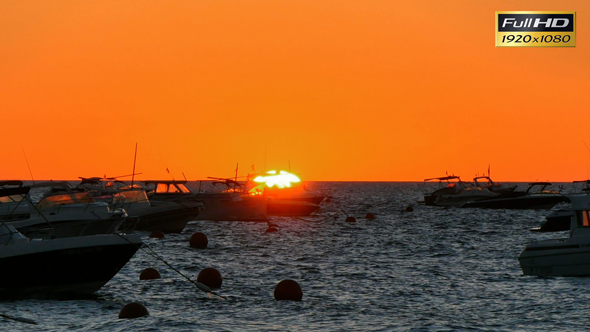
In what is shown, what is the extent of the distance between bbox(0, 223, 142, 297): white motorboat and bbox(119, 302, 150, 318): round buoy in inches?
119

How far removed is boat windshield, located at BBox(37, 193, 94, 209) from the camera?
3347 centimetres

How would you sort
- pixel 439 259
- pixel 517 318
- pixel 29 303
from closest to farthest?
pixel 517 318, pixel 29 303, pixel 439 259

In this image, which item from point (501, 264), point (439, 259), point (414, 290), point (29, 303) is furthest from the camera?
point (439, 259)

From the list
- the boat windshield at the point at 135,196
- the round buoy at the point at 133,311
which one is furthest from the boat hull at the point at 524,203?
the round buoy at the point at 133,311

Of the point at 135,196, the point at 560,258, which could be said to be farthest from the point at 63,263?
the point at 135,196

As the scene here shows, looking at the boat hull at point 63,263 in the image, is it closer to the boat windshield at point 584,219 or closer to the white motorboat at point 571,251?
the white motorboat at point 571,251

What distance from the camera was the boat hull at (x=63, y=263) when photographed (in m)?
22.7

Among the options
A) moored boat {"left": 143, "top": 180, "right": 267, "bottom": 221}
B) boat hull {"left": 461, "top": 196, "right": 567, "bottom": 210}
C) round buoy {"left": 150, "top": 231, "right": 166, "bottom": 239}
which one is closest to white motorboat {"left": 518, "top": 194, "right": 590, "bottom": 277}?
round buoy {"left": 150, "top": 231, "right": 166, "bottom": 239}

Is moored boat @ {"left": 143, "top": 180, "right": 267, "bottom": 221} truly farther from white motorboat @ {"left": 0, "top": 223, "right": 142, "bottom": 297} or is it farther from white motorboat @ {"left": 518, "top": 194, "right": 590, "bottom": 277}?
white motorboat @ {"left": 518, "top": 194, "right": 590, "bottom": 277}

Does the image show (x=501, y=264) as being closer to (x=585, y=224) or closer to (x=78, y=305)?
(x=585, y=224)

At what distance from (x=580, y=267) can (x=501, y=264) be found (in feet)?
26.4

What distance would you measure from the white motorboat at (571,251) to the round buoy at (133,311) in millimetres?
15148

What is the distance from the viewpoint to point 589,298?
79.4 ft

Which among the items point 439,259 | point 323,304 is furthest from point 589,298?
point 439,259
